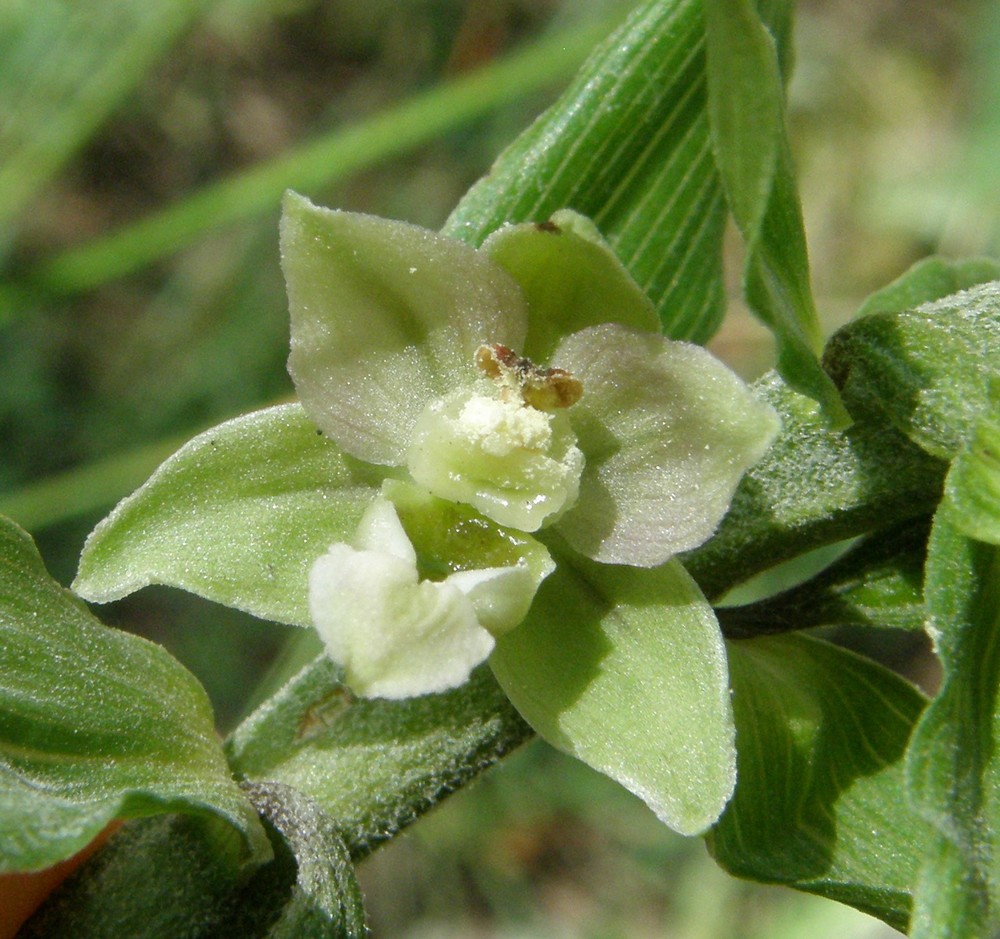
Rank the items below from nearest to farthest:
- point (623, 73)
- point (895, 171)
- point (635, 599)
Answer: point (635, 599) → point (623, 73) → point (895, 171)

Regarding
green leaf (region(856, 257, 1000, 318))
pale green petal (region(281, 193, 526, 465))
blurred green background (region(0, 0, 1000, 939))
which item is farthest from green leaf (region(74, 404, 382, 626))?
blurred green background (region(0, 0, 1000, 939))

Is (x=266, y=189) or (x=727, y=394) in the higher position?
(x=727, y=394)

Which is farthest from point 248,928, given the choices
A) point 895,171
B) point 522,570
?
Result: point 895,171

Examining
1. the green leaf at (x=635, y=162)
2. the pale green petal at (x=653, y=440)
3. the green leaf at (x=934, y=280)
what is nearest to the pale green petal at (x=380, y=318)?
the pale green petal at (x=653, y=440)

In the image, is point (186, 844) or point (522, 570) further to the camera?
point (186, 844)

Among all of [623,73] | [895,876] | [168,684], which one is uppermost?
[623,73]

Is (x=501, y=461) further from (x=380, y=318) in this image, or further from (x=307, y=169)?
(x=307, y=169)

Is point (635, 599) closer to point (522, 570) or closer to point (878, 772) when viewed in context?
point (522, 570)

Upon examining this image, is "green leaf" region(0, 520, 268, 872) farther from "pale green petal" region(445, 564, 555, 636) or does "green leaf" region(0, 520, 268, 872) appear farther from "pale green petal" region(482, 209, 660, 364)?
"pale green petal" region(482, 209, 660, 364)
